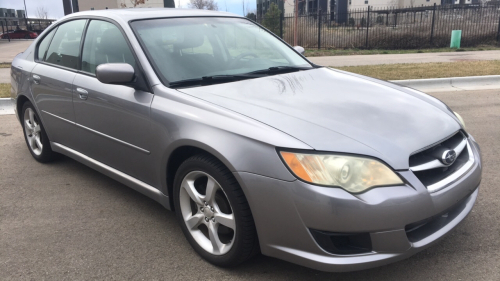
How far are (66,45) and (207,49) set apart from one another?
1.53m

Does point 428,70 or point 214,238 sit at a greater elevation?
point 214,238

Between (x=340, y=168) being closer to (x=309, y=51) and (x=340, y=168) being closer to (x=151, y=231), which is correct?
(x=151, y=231)

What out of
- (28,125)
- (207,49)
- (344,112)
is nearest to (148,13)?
(207,49)

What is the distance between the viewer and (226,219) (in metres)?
2.57

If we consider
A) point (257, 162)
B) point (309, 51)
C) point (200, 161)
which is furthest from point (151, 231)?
point (309, 51)

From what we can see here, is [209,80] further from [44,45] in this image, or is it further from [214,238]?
[44,45]

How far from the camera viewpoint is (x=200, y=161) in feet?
8.55

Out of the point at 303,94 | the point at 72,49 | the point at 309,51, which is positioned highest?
the point at 72,49

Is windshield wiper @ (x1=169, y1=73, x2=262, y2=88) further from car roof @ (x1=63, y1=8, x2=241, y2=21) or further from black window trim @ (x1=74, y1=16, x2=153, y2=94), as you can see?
car roof @ (x1=63, y1=8, x2=241, y2=21)

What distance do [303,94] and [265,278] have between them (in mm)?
1214

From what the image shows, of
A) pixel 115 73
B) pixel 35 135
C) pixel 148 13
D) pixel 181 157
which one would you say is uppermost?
pixel 148 13

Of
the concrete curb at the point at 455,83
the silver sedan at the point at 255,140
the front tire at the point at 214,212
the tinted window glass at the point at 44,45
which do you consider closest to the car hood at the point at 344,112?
the silver sedan at the point at 255,140

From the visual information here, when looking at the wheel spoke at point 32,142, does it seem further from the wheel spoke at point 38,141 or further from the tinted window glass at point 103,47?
the tinted window glass at point 103,47

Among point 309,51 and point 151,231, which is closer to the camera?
point 151,231
